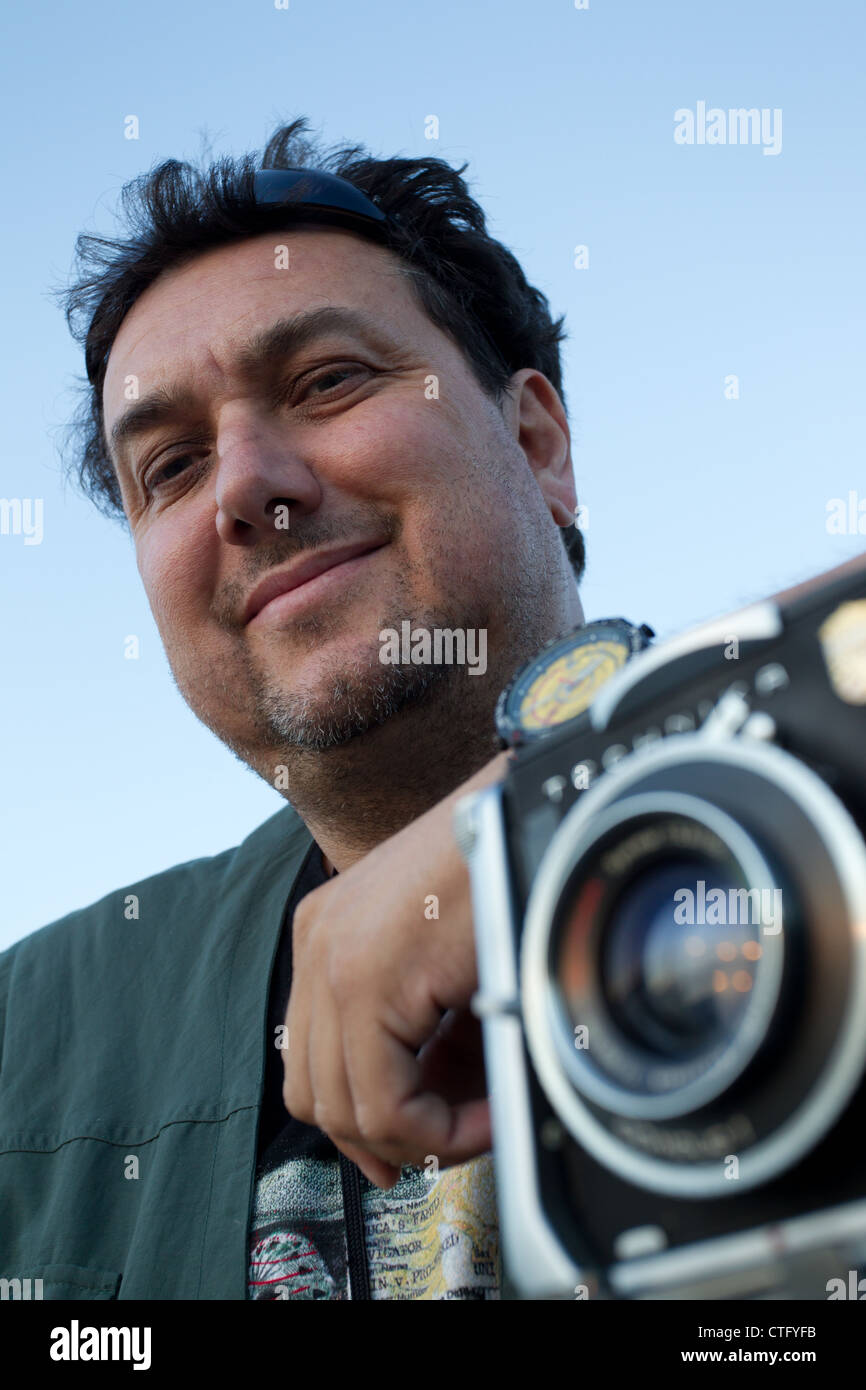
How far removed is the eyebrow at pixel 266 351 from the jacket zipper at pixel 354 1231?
1262 millimetres

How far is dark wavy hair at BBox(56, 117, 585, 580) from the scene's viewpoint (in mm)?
2395

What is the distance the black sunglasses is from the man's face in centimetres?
6

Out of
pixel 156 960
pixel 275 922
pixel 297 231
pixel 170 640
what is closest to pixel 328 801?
pixel 275 922

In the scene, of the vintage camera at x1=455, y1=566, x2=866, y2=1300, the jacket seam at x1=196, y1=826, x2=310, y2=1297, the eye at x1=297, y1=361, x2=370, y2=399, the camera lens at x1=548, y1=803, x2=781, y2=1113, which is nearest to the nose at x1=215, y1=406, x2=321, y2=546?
the eye at x1=297, y1=361, x2=370, y2=399

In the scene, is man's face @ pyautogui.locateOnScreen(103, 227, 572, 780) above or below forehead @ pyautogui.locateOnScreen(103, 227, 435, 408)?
below

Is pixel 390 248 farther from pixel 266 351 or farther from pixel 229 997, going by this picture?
pixel 229 997

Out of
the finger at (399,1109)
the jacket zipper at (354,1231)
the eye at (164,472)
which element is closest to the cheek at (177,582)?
the eye at (164,472)

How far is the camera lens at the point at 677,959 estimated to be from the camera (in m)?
0.70

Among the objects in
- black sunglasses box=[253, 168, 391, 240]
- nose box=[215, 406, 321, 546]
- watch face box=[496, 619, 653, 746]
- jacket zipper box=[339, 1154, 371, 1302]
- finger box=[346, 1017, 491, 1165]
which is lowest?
jacket zipper box=[339, 1154, 371, 1302]

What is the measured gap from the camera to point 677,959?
74 cm

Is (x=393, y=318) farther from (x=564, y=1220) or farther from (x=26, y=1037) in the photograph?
(x=564, y=1220)

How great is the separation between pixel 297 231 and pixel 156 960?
4.70ft

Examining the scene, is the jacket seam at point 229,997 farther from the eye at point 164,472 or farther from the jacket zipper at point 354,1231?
the eye at point 164,472

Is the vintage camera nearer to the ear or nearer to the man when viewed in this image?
the man
